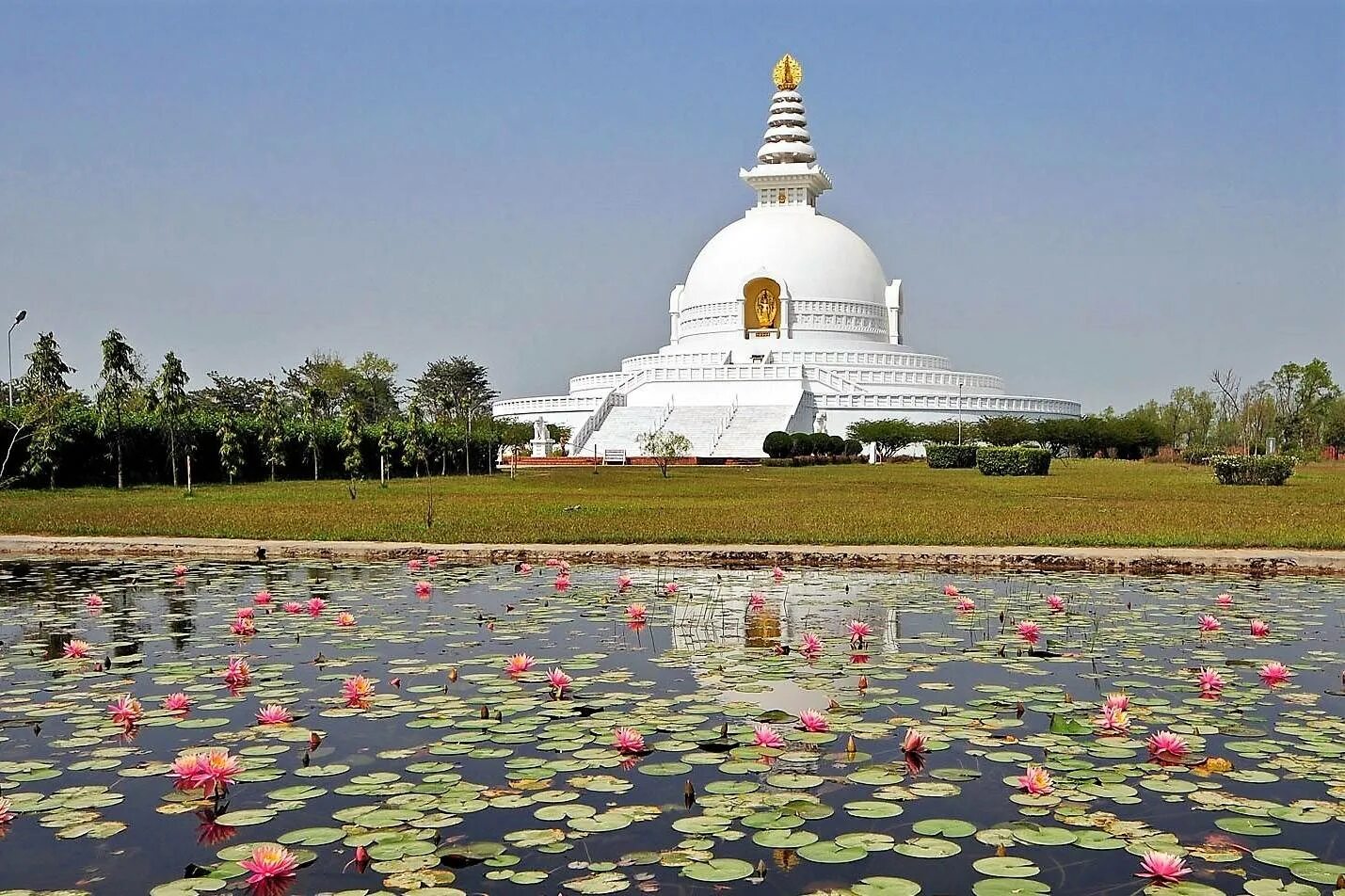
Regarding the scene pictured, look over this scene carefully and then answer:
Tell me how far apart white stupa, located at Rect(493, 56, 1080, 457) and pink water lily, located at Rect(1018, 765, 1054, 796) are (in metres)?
45.6

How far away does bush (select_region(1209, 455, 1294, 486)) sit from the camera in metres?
30.0

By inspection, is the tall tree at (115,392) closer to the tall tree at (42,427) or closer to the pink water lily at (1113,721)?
the tall tree at (42,427)

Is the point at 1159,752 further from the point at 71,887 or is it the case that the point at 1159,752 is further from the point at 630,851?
the point at 71,887

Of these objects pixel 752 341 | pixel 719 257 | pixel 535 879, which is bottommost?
pixel 535 879

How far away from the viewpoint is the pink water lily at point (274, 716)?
20.8ft

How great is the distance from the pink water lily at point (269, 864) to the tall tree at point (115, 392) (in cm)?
3059

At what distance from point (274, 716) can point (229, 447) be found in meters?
32.0

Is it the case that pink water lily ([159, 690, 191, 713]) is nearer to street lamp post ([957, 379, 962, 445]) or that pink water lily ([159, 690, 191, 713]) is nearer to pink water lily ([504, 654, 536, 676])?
pink water lily ([504, 654, 536, 676])

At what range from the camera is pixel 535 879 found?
4441mm

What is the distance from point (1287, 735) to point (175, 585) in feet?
32.1

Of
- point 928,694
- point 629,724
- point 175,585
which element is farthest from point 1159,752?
point 175,585

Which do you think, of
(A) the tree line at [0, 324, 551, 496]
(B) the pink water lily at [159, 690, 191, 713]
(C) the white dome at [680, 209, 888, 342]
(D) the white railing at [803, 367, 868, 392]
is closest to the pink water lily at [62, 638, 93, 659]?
(B) the pink water lily at [159, 690, 191, 713]

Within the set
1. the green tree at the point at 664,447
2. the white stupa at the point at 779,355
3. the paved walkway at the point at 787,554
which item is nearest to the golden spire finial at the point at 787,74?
the white stupa at the point at 779,355

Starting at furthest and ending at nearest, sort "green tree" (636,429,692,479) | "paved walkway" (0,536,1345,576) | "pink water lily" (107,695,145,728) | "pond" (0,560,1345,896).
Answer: "green tree" (636,429,692,479) → "paved walkway" (0,536,1345,576) → "pink water lily" (107,695,145,728) → "pond" (0,560,1345,896)
